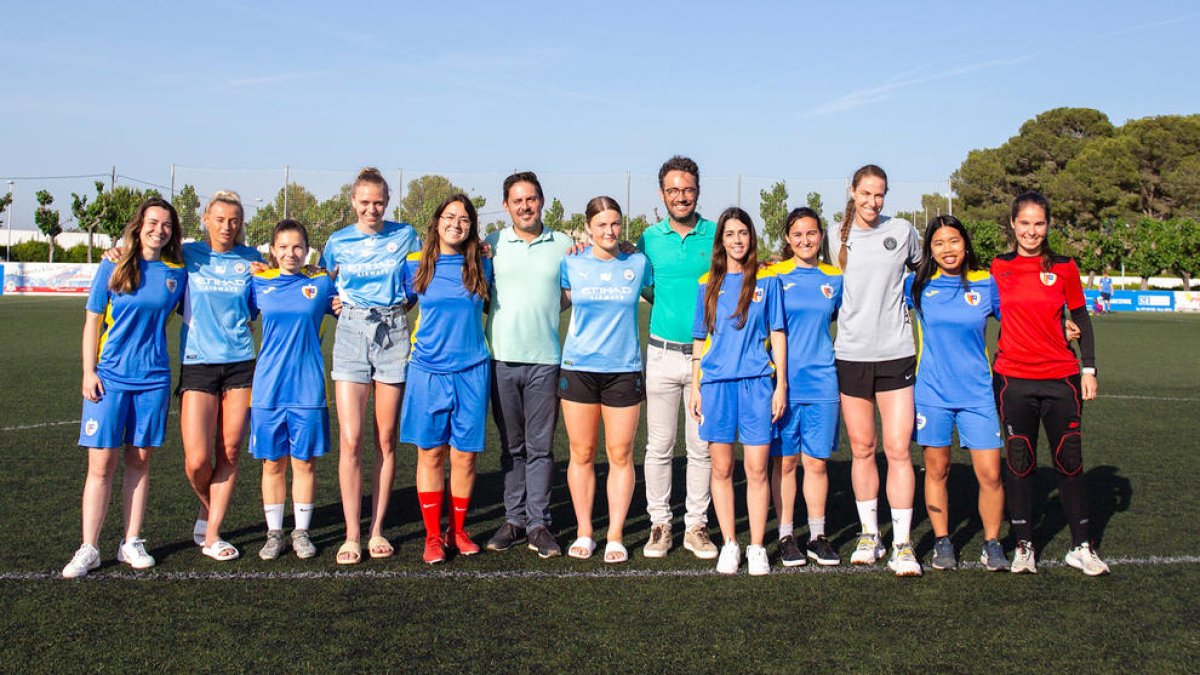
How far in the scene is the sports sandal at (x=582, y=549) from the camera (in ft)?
16.0

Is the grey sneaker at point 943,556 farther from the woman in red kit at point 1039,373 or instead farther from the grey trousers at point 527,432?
Result: the grey trousers at point 527,432

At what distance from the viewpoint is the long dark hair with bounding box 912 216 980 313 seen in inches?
184

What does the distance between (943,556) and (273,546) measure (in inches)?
129

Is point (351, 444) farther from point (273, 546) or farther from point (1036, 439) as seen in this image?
point (1036, 439)

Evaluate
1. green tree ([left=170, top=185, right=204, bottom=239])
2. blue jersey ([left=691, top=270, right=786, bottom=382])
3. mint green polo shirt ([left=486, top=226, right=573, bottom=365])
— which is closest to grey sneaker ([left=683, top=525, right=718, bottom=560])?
blue jersey ([left=691, top=270, right=786, bottom=382])

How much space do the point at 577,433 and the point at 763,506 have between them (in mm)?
981

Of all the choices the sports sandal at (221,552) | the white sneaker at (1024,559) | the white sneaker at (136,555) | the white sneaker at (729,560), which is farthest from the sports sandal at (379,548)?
the white sneaker at (1024,559)

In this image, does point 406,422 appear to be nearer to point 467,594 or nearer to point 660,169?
point 467,594

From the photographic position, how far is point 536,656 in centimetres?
358

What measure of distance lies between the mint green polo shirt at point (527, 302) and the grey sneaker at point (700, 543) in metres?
1.12

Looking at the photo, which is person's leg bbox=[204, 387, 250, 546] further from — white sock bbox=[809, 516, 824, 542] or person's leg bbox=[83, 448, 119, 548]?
white sock bbox=[809, 516, 824, 542]

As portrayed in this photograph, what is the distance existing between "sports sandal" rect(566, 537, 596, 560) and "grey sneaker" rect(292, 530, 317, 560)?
4.20 feet

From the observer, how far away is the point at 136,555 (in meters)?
4.61

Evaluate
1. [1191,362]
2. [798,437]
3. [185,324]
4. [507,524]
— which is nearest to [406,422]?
[507,524]
